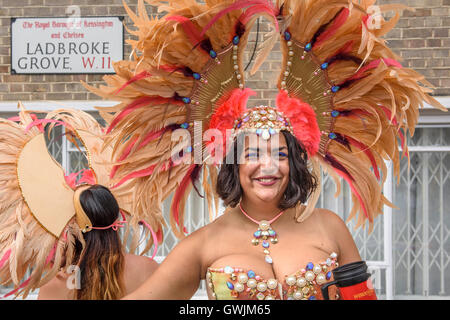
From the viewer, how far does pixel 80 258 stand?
2.76 m

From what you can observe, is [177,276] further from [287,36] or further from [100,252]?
[287,36]

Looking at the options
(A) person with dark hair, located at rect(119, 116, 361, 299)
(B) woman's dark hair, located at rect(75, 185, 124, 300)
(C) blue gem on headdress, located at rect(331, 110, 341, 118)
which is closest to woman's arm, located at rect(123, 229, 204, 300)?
(A) person with dark hair, located at rect(119, 116, 361, 299)

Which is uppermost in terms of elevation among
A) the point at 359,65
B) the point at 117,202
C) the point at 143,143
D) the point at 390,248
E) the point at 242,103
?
the point at 359,65

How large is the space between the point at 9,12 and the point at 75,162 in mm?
1561

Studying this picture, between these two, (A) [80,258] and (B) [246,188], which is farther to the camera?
(A) [80,258]

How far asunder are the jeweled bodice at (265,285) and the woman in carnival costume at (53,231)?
607 millimetres

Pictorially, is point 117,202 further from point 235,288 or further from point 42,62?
point 42,62

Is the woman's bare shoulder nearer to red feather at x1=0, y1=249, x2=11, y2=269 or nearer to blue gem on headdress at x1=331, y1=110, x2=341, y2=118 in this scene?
red feather at x1=0, y1=249, x2=11, y2=269

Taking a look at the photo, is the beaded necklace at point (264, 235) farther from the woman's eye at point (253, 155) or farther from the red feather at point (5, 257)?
the red feather at point (5, 257)

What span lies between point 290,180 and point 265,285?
46 centimetres

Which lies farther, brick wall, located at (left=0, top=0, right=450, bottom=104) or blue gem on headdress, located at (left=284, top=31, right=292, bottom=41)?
brick wall, located at (left=0, top=0, right=450, bottom=104)

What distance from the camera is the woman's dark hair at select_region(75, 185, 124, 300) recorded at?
8.87 feet

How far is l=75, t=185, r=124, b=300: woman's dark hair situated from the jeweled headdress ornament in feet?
0.81
